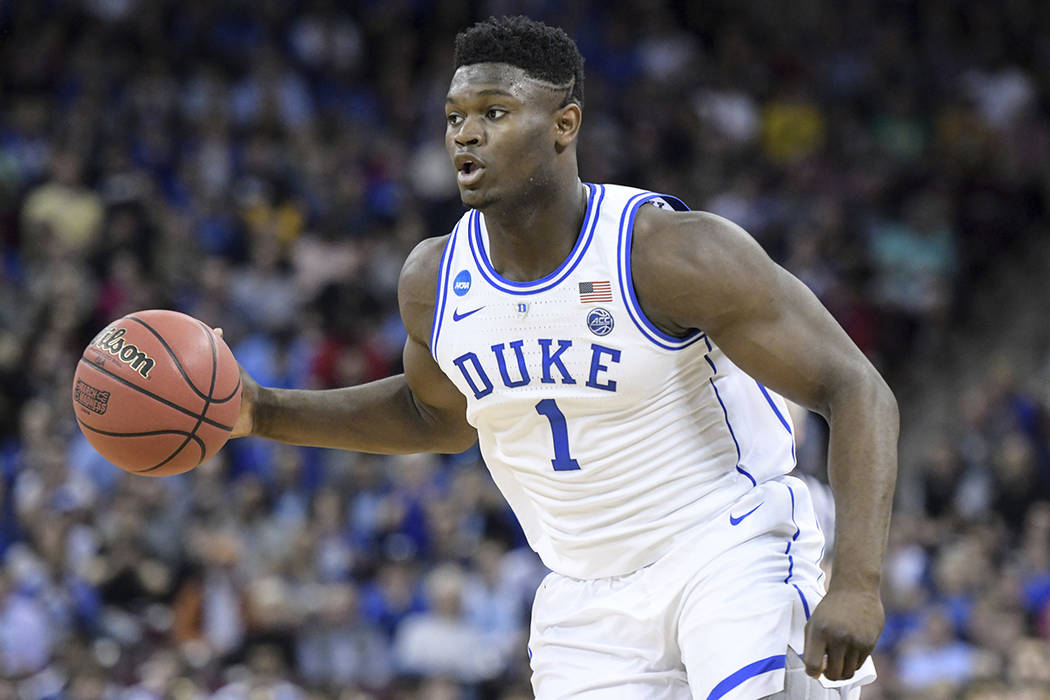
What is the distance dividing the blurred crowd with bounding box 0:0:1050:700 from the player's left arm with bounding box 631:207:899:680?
4.21m

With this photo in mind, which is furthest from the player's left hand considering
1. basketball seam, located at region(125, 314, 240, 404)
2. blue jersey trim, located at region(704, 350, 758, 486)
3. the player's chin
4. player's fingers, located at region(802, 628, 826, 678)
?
basketball seam, located at region(125, 314, 240, 404)

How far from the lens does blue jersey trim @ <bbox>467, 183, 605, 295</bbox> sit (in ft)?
12.8

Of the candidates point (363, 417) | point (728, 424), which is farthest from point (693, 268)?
point (363, 417)

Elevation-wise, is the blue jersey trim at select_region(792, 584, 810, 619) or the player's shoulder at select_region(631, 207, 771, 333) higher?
the player's shoulder at select_region(631, 207, 771, 333)

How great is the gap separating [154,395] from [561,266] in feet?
4.02

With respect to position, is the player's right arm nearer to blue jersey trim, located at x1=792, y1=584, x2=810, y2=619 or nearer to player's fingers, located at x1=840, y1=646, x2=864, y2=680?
blue jersey trim, located at x1=792, y1=584, x2=810, y2=619

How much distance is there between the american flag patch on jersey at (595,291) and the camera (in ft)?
12.6

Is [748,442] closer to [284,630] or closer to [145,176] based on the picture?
[284,630]

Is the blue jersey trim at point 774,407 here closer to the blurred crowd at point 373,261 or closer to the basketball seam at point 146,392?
the basketball seam at point 146,392

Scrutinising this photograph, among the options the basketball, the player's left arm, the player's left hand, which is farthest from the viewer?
the basketball

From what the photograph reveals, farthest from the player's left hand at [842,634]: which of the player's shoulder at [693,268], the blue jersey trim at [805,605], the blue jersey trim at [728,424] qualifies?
the player's shoulder at [693,268]

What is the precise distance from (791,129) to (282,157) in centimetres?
477

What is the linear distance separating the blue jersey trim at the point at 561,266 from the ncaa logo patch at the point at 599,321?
0.14 m

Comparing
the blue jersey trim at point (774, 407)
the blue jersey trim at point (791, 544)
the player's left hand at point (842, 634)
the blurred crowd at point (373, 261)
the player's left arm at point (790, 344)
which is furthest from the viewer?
the blurred crowd at point (373, 261)
